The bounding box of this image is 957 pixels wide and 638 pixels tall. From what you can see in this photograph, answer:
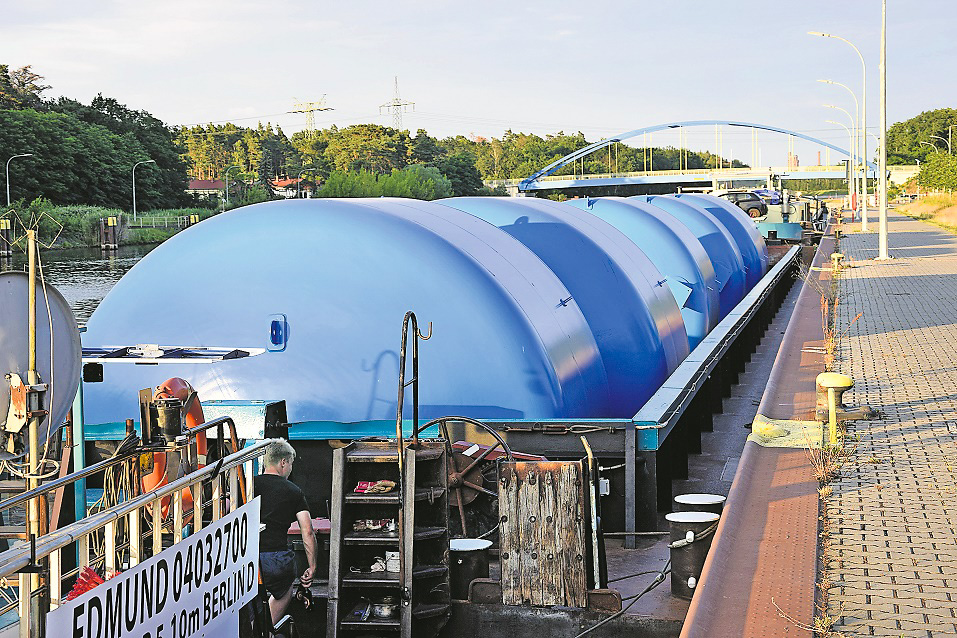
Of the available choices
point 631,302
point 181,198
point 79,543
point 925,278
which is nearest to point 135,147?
point 181,198

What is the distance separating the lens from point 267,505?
716cm

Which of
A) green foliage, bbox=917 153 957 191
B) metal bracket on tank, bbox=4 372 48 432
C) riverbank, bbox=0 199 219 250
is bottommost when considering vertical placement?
metal bracket on tank, bbox=4 372 48 432

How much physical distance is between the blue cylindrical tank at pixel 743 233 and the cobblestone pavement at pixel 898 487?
24.3 ft

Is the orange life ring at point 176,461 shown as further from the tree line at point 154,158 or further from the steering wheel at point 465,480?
the tree line at point 154,158

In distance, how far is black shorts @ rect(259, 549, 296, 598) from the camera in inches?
281

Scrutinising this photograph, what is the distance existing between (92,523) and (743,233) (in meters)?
25.7

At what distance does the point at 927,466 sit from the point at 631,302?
4.06m

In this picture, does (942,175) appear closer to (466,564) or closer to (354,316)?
(354,316)

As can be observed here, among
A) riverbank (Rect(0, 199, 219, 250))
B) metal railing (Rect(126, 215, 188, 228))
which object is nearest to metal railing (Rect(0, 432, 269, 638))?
riverbank (Rect(0, 199, 219, 250))

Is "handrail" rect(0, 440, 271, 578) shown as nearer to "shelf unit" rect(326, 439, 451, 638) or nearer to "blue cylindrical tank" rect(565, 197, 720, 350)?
"shelf unit" rect(326, 439, 451, 638)

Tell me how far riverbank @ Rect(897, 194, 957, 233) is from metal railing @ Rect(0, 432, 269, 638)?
2158 inches

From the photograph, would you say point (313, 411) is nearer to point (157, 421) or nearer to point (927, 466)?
point (157, 421)

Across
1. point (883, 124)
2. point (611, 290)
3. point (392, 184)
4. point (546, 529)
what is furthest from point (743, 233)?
point (392, 184)

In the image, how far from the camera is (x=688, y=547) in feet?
24.7
